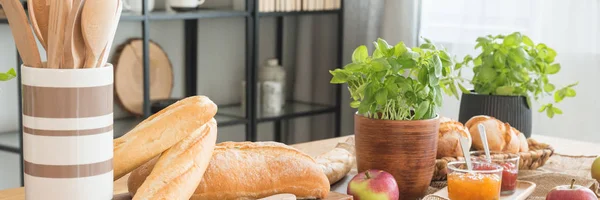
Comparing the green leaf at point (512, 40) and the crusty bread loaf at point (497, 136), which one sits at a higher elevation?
the green leaf at point (512, 40)

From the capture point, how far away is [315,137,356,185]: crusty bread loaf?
4.95 feet

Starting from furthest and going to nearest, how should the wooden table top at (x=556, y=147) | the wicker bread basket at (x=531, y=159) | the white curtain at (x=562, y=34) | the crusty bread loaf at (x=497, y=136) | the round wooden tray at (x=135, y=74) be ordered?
the round wooden tray at (x=135, y=74) → the white curtain at (x=562, y=34) → the wooden table top at (x=556, y=147) → the crusty bread loaf at (x=497, y=136) → the wicker bread basket at (x=531, y=159)

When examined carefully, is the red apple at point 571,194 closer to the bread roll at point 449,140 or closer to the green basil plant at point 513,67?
the bread roll at point 449,140

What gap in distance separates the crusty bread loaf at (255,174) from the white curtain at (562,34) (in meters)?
2.27

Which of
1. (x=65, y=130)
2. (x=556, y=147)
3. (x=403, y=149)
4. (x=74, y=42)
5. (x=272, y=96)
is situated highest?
(x=74, y=42)

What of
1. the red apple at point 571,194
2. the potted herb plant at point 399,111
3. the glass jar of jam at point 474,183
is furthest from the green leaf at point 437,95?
the red apple at point 571,194

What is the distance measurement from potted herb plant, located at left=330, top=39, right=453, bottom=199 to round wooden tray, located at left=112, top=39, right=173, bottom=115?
2248 mm

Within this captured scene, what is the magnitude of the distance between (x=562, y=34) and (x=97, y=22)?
2.77 m

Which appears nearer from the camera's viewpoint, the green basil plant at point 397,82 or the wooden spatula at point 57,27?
the wooden spatula at point 57,27

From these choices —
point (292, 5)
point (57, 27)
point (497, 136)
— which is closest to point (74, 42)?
point (57, 27)

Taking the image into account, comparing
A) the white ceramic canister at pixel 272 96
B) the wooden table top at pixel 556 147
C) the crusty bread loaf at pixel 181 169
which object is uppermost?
the crusty bread loaf at pixel 181 169

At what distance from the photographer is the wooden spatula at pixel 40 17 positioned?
3.12 feet

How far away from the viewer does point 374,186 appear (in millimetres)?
1341

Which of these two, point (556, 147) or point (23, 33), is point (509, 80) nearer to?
point (556, 147)
